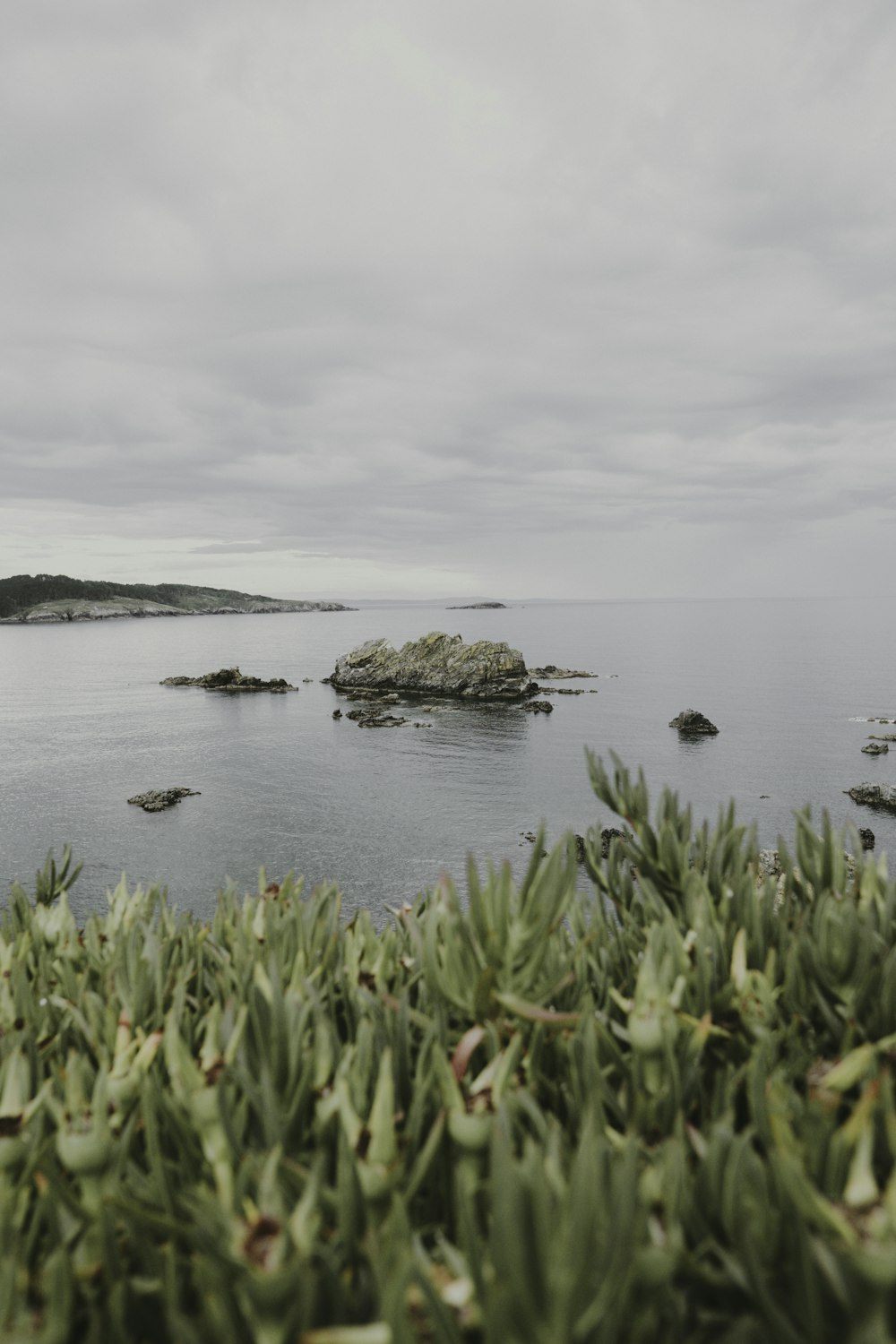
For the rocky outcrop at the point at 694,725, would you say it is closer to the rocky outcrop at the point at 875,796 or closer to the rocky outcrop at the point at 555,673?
the rocky outcrop at the point at 875,796

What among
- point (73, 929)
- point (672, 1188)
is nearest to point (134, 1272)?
point (672, 1188)

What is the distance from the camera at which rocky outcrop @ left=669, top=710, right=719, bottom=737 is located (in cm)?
5900

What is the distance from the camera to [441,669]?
83.5 m

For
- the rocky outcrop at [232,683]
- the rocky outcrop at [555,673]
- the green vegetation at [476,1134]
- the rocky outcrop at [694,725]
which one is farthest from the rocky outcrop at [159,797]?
the rocky outcrop at [555,673]

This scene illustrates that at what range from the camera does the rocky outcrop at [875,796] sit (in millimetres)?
38781

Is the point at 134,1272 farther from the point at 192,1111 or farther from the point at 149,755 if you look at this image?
the point at 149,755

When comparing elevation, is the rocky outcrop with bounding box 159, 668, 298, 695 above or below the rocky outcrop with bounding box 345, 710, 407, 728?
above

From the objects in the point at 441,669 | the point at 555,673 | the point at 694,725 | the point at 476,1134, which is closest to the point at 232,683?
the point at 441,669

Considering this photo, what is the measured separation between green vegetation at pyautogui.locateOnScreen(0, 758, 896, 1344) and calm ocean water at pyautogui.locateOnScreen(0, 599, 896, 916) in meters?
4.80

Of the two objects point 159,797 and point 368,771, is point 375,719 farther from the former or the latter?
point 159,797

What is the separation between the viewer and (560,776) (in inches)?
1817

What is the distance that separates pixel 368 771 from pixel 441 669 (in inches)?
1453

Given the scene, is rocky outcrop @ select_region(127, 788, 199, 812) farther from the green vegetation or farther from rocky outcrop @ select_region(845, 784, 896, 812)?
the green vegetation

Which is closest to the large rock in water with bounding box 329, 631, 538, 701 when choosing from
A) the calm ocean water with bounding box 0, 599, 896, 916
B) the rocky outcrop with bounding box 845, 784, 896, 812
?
the calm ocean water with bounding box 0, 599, 896, 916
